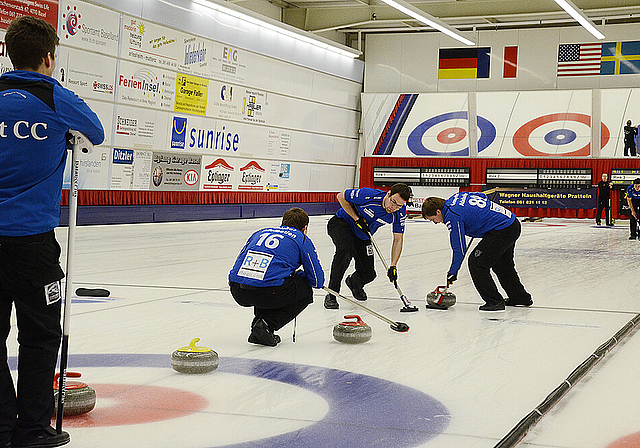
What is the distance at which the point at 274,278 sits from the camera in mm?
5184

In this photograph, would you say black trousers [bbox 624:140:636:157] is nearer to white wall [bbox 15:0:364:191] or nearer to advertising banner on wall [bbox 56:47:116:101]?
white wall [bbox 15:0:364:191]

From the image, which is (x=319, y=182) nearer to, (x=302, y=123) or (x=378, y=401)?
(x=302, y=123)

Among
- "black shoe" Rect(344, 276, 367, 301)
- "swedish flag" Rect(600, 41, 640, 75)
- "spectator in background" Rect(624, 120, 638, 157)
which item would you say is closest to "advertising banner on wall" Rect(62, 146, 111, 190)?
"black shoe" Rect(344, 276, 367, 301)

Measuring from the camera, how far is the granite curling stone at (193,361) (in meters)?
4.41

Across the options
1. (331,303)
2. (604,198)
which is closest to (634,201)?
(604,198)

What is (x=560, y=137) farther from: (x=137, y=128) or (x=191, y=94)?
(x=137, y=128)

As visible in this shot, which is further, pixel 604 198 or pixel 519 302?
pixel 604 198

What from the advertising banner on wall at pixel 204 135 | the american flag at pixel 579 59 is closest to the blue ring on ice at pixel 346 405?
the advertising banner on wall at pixel 204 135

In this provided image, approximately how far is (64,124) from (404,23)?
26262 millimetres

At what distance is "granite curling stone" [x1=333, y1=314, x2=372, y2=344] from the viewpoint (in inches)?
215

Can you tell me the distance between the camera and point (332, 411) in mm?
3754

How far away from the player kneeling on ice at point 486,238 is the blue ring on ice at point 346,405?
270cm

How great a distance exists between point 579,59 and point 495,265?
21.6m

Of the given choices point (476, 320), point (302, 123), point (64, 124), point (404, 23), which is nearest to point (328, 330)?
point (476, 320)
